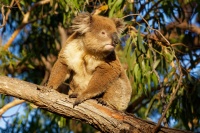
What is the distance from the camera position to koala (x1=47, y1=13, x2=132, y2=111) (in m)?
5.60

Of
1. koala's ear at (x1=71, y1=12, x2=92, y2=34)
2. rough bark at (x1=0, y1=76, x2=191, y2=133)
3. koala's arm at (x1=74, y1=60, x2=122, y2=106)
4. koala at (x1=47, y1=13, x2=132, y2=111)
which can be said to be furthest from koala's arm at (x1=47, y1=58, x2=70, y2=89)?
rough bark at (x1=0, y1=76, x2=191, y2=133)

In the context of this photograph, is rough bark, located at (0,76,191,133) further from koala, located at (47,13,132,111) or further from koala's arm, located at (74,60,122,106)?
koala, located at (47,13,132,111)

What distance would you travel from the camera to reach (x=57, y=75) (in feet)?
18.4

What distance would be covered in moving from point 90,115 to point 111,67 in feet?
3.64

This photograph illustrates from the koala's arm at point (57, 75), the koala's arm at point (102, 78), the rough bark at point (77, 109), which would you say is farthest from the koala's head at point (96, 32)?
the rough bark at point (77, 109)

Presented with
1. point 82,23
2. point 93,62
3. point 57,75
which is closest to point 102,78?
point 93,62

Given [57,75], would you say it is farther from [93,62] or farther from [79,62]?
[93,62]

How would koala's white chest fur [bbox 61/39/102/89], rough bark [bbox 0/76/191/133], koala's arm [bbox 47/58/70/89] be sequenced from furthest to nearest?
koala's white chest fur [bbox 61/39/102/89], koala's arm [bbox 47/58/70/89], rough bark [bbox 0/76/191/133]

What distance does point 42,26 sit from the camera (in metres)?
9.62

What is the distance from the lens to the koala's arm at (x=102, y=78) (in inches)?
215

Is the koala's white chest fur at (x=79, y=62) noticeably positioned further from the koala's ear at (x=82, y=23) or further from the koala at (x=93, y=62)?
the koala's ear at (x=82, y=23)

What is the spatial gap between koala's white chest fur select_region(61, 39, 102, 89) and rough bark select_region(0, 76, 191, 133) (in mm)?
897

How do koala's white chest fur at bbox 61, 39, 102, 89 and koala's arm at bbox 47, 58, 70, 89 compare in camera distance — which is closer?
koala's arm at bbox 47, 58, 70, 89

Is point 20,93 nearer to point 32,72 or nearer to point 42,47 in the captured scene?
point 42,47
